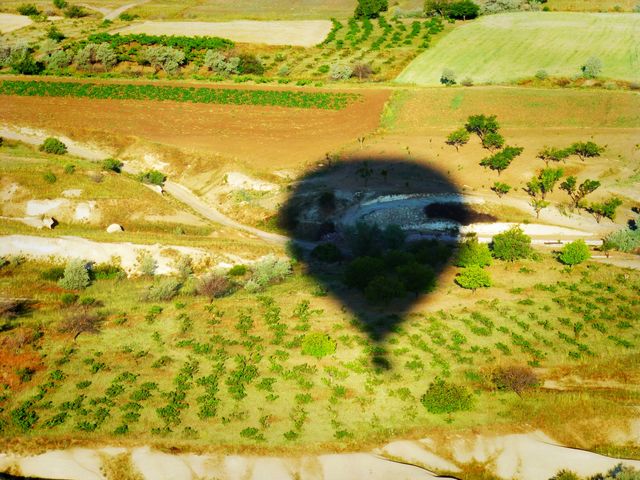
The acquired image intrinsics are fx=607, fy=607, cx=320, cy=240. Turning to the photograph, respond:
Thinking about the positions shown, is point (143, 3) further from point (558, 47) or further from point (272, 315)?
point (272, 315)

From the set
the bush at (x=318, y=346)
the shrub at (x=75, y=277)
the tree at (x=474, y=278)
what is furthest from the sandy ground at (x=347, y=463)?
the shrub at (x=75, y=277)

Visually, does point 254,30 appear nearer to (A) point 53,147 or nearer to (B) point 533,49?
(B) point 533,49

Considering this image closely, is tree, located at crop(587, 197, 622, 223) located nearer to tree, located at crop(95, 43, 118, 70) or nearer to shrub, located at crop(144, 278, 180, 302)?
shrub, located at crop(144, 278, 180, 302)

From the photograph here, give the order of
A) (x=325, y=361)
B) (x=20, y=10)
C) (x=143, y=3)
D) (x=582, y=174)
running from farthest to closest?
(x=143, y=3) < (x=20, y=10) < (x=582, y=174) < (x=325, y=361)

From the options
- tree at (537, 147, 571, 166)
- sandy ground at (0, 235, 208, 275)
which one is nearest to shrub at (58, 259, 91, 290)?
sandy ground at (0, 235, 208, 275)

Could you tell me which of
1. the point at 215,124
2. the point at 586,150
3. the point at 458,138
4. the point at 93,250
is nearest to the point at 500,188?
the point at 458,138

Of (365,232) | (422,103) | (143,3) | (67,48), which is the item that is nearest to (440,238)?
(365,232)

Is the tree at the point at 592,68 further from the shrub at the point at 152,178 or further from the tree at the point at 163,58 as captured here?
the tree at the point at 163,58
